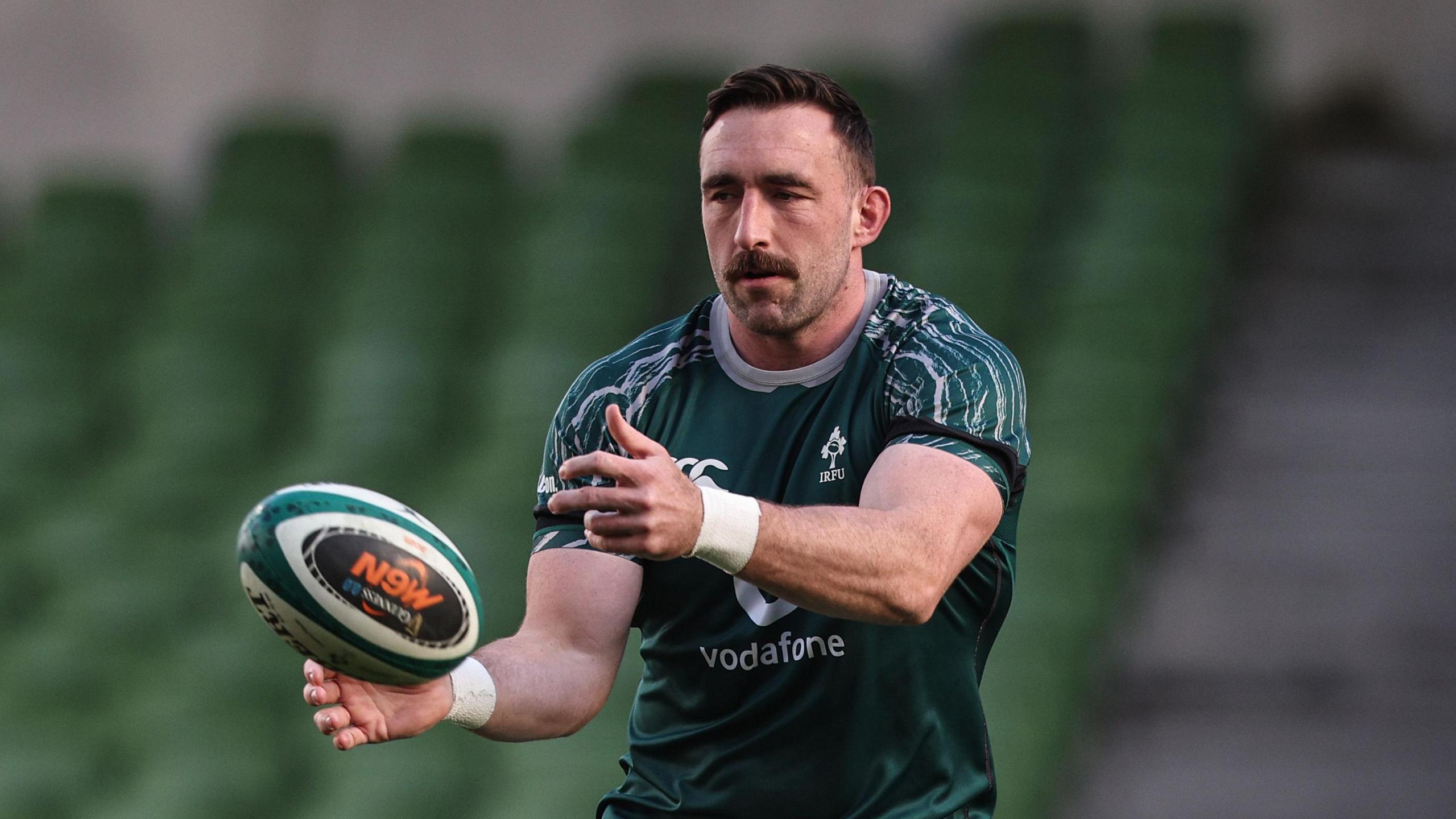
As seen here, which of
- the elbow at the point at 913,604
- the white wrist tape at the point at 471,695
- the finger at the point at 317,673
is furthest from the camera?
the white wrist tape at the point at 471,695

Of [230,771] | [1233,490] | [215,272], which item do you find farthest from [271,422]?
[1233,490]

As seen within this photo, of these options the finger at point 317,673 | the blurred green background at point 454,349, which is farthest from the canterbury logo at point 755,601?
the blurred green background at point 454,349

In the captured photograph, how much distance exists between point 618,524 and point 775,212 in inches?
29.6

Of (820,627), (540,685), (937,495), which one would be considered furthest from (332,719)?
(937,495)

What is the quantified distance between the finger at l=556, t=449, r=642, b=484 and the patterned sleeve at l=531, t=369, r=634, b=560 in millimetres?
678

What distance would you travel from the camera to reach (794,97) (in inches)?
114

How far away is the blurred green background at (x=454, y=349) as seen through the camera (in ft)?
24.6

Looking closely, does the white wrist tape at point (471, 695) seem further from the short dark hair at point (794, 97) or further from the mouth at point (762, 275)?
the short dark hair at point (794, 97)

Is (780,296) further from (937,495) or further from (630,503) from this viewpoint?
(630,503)

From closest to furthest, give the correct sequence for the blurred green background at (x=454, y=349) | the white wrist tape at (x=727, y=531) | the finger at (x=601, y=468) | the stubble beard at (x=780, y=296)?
the finger at (x=601, y=468) → the white wrist tape at (x=727, y=531) → the stubble beard at (x=780, y=296) → the blurred green background at (x=454, y=349)

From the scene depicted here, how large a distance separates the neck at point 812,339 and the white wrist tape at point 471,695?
0.65 m

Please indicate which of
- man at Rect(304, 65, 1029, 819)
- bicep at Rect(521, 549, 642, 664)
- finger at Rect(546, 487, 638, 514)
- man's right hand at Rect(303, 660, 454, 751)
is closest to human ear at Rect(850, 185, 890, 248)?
man at Rect(304, 65, 1029, 819)

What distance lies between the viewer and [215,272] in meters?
10.7

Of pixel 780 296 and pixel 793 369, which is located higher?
pixel 780 296
